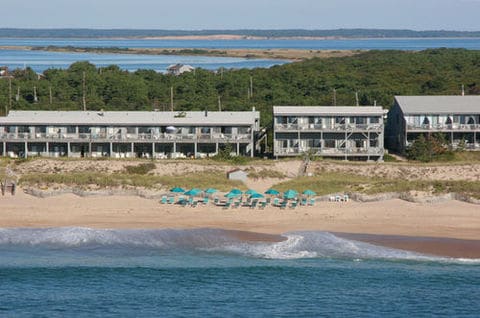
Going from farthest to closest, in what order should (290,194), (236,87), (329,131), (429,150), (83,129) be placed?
(236,87) < (83,129) < (329,131) < (429,150) < (290,194)

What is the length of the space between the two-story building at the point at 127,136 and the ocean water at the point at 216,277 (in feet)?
65.8

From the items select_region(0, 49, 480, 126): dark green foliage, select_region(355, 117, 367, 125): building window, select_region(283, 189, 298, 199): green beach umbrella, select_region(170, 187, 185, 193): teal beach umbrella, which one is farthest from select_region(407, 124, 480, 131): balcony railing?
select_region(170, 187, 185, 193): teal beach umbrella

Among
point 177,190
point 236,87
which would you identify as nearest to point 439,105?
point 177,190

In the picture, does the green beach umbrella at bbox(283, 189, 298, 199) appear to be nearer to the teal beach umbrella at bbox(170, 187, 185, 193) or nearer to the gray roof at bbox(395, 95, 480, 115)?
the teal beach umbrella at bbox(170, 187, 185, 193)

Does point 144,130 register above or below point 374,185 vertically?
above

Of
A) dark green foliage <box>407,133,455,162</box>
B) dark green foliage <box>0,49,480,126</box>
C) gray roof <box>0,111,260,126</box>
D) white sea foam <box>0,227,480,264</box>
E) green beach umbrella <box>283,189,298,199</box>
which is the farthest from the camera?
dark green foliage <box>0,49,480,126</box>

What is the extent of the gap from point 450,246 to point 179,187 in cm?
1542

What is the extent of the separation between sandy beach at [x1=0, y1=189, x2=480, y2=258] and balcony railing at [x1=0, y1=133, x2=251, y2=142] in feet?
46.4

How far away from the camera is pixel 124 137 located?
208ft

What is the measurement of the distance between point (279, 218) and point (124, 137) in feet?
67.6

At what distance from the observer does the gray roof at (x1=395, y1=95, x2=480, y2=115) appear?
212 feet

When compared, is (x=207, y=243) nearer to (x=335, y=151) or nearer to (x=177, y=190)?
(x=177, y=190)

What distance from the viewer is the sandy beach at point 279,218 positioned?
42938mm

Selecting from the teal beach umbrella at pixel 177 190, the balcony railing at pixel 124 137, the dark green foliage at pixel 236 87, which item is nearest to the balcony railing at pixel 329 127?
the balcony railing at pixel 124 137
